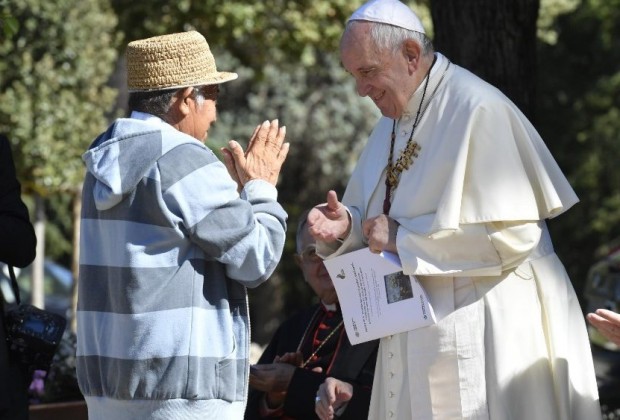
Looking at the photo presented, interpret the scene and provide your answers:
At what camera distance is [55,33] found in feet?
41.2

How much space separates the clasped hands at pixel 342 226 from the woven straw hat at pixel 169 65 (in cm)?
59

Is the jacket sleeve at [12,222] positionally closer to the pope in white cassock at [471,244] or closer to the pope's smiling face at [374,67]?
the pope in white cassock at [471,244]

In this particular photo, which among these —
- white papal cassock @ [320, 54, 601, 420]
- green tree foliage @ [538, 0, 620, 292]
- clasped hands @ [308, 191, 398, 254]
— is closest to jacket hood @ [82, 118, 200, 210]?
clasped hands @ [308, 191, 398, 254]

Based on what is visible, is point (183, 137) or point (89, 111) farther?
point (89, 111)

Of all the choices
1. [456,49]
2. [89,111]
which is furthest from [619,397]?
[89,111]

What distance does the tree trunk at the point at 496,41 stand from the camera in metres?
5.68

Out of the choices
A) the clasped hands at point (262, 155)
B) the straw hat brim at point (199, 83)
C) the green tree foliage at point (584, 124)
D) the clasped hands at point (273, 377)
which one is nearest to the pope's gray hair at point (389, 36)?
the clasped hands at point (262, 155)

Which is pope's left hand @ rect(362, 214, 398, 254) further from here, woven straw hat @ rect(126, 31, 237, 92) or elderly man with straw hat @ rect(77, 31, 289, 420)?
woven straw hat @ rect(126, 31, 237, 92)

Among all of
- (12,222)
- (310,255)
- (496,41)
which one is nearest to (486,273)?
(310,255)

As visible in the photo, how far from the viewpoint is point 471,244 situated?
3822 millimetres

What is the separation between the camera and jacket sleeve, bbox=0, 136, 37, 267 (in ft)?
13.9

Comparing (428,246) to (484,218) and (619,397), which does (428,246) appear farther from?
(619,397)

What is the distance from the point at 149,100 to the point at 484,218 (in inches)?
43.7

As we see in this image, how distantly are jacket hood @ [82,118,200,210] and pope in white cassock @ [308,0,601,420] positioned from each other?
2.09ft
